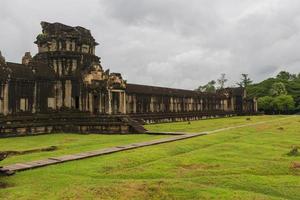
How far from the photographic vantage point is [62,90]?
3116cm

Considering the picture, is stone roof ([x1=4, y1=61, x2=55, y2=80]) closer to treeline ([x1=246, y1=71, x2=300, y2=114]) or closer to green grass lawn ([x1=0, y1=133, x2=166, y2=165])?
green grass lawn ([x1=0, y1=133, x2=166, y2=165])

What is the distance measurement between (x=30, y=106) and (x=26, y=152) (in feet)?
42.9

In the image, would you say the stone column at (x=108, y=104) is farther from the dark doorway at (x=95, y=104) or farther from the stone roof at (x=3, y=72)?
the stone roof at (x=3, y=72)

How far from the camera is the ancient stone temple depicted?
27531mm

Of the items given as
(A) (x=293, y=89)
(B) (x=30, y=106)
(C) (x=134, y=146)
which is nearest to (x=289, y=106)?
(A) (x=293, y=89)

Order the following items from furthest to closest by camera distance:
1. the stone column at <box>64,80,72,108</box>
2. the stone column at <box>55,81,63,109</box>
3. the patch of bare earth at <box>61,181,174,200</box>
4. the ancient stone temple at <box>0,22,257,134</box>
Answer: the stone column at <box>64,80,72,108</box> < the stone column at <box>55,81,63,109</box> < the ancient stone temple at <box>0,22,257,134</box> < the patch of bare earth at <box>61,181,174,200</box>

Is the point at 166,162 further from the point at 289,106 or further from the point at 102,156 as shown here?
the point at 289,106

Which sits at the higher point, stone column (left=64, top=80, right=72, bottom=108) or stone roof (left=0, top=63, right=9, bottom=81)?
stone roof (left=0, top=63, right=9, bottom=81)

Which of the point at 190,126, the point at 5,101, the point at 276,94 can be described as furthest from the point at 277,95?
the point at 5,101

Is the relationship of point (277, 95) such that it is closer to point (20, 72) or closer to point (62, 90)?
point (62, 90)

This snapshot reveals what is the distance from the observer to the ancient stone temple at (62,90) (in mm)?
27531

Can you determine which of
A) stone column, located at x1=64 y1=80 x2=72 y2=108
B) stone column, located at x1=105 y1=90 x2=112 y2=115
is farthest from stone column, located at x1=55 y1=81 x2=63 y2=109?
stone column, located at x1=105 y1=90 x2=112 y2=115

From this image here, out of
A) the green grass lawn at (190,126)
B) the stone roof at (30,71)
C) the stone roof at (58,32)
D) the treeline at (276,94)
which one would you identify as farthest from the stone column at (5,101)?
the treeline at (276,94)

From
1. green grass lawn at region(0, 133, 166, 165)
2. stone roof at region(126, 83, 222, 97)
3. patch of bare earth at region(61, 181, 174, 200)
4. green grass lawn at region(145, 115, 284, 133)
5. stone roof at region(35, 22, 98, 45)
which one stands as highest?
stone roof at region(35, 22, 98, 45)
